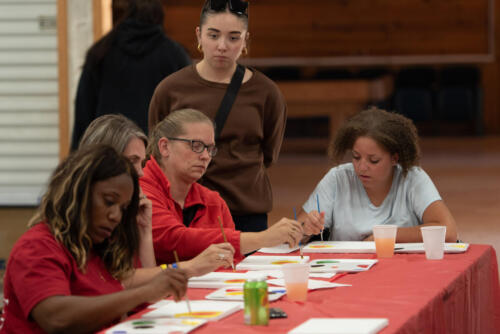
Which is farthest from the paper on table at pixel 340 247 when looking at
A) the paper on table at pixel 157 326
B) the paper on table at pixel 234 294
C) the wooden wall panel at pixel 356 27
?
the wooden wall panel at pixel 356 27

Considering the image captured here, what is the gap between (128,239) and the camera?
2.39 m

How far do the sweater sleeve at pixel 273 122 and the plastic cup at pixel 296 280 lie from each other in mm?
1542

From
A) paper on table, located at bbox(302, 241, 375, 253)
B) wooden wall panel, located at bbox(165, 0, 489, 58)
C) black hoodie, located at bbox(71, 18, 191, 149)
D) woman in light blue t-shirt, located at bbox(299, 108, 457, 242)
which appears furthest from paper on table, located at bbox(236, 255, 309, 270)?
wooden wall panel, located at bbox(165, 0, 489, 58)

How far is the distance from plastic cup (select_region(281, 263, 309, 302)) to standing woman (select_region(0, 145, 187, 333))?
318 mm

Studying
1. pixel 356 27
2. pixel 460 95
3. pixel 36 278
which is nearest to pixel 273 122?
pixel 36 278

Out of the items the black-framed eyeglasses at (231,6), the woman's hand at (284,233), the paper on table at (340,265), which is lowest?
the paper on table at (340,265)

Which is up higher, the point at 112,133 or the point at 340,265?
the point at 112,133

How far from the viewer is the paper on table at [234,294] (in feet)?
7.52

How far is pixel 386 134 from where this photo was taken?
3.59 m

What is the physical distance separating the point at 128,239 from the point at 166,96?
1.35 metres

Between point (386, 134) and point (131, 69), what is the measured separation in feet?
4.85

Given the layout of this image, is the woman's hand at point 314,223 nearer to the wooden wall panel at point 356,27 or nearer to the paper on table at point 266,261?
the paper on table at point 266,261

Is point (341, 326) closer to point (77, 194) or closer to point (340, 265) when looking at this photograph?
point (77, 194)

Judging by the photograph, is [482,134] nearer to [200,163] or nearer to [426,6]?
[426,6]
